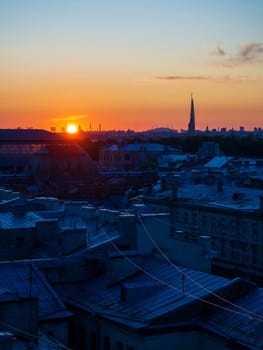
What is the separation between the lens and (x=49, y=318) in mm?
14156

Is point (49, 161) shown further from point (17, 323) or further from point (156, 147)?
point (17, 323)

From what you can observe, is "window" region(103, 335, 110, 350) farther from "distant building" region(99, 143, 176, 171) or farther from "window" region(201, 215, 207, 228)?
"distant building" region(99, 143, 176, 171)

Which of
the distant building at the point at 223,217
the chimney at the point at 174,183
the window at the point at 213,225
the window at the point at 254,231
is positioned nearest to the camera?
the distant building at the point at 223,217

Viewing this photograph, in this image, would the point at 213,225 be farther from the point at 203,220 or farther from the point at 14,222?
the point at 14,222

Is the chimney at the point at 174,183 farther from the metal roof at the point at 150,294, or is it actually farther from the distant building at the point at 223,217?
the metal roof at the point at 150,294

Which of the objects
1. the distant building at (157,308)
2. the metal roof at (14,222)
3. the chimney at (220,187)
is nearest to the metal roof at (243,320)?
the distant building at (157,308)

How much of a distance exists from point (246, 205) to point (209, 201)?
2.89 metres

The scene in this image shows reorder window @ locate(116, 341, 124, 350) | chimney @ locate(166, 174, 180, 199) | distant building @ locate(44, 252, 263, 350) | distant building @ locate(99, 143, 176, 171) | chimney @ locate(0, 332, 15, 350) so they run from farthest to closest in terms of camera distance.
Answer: distant building @ locate(99, 143, 176, 171) → chimney @ locate(166, 174, 180, 199) → window @ locate(116, 341, 124, 350) → distant building @ locate(44, 252, 263, 350) → chimney @ locate(0, 332, 15, 350)

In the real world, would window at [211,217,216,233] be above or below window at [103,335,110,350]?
below

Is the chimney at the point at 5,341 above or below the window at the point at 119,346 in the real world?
above

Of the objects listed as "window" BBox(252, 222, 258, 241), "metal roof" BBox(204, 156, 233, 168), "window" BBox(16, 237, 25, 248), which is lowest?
"window" BBox(252, 222, 258, 241)

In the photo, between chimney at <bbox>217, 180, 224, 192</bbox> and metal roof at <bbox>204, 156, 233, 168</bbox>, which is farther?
metal roof at <bbox>204, 156, 233, 168</bbox>

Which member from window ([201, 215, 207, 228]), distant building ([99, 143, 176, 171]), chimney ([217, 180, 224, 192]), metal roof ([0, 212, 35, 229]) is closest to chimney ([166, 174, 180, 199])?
chimney ([217, 180, 224, 192])

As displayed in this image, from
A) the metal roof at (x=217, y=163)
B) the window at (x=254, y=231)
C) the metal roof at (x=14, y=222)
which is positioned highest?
the metal roof at (x=217, y=163)
